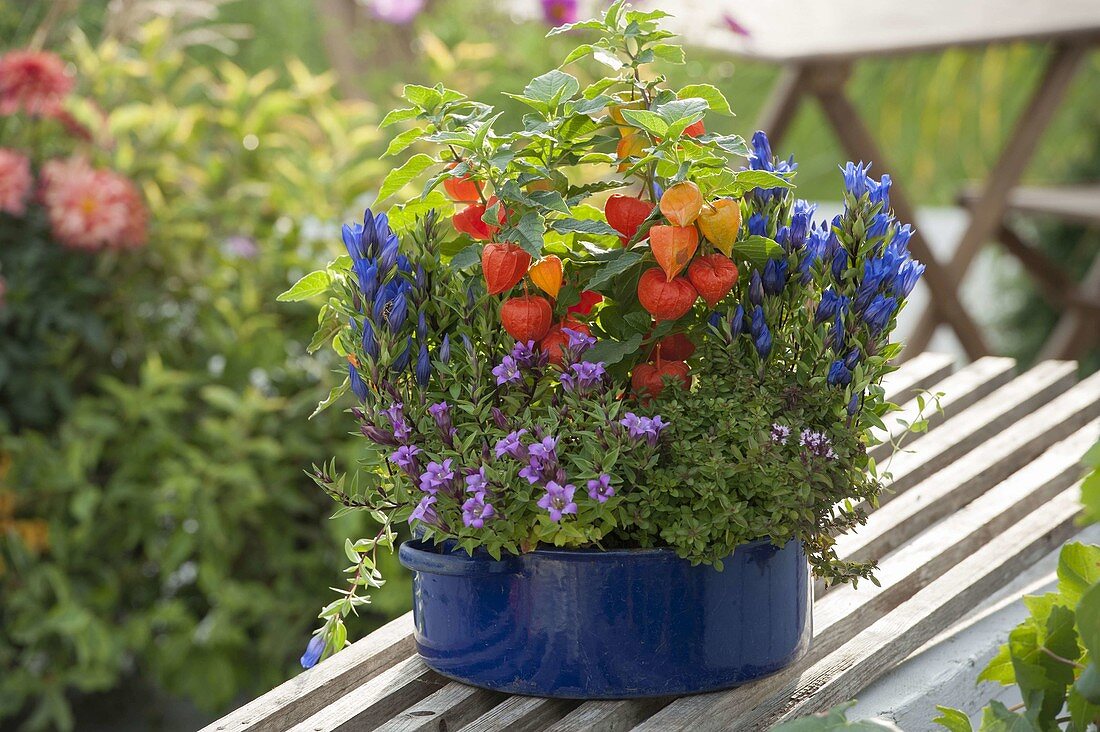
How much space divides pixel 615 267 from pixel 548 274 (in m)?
0.04

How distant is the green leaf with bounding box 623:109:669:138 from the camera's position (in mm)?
783

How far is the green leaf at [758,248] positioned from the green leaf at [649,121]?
0.10 meters

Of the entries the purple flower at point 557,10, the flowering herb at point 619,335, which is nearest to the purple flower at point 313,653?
the flowering herb at point 619,335

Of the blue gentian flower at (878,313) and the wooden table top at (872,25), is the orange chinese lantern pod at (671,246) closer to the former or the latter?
the blue gentian flower at (878,313)

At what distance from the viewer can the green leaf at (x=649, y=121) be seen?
0.78m

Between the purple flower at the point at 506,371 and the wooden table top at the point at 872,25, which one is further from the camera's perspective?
the wooden table top at the point at 872,25

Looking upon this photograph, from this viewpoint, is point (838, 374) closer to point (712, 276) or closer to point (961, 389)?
point (712, 276)

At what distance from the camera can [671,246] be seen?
788 millimetres

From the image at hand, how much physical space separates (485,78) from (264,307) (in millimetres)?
708

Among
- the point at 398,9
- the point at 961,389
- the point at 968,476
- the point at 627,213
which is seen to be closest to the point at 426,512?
the point at 627,213

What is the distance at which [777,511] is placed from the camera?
0.81 m

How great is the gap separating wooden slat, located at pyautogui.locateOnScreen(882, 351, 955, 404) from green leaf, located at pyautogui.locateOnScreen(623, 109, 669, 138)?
70 centimetres

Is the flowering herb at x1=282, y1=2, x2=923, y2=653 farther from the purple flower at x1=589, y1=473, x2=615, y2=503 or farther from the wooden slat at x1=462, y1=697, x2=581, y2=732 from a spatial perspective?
the wooden slat at x1=462, y1=697, x2=581, y2=732

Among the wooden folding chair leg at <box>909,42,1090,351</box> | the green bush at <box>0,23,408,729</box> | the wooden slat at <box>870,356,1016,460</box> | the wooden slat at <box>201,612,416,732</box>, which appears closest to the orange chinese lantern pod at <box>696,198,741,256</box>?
the wooden slat at <box>201,612,416,732</box>
